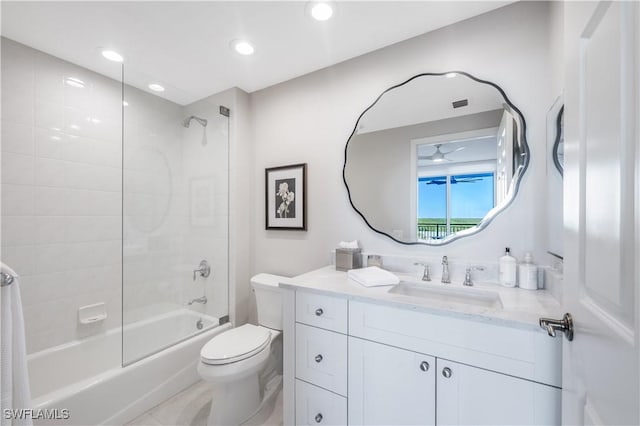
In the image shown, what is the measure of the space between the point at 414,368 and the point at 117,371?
69.6 inches

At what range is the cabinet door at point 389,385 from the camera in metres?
1.09

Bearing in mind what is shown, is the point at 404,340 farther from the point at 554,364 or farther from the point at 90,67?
the point at 90,67

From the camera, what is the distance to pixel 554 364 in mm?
875

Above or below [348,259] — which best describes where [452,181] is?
above

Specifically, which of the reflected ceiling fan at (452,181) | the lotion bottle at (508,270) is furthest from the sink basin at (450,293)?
the reflected ceiling fan at (452,181)

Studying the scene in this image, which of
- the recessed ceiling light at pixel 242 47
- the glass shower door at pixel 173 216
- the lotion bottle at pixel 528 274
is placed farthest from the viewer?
the glass shower door at pixel 173 216

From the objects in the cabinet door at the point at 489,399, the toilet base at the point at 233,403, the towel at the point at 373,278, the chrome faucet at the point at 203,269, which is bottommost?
the toilet base at the point at 233,403

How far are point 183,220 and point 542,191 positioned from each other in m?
2.60

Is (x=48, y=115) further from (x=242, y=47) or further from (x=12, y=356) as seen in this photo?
(x=12, y=356)

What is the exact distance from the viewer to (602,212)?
20.7 inches

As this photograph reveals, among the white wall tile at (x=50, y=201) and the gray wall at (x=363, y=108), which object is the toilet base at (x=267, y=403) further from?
the white wall tile at (x=50, y=201)

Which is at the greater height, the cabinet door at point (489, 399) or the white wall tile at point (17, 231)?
the white wall tile at point (17, 231)

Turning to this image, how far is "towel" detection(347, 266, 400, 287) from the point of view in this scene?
139cm

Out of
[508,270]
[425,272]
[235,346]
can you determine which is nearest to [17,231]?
[235,346]
